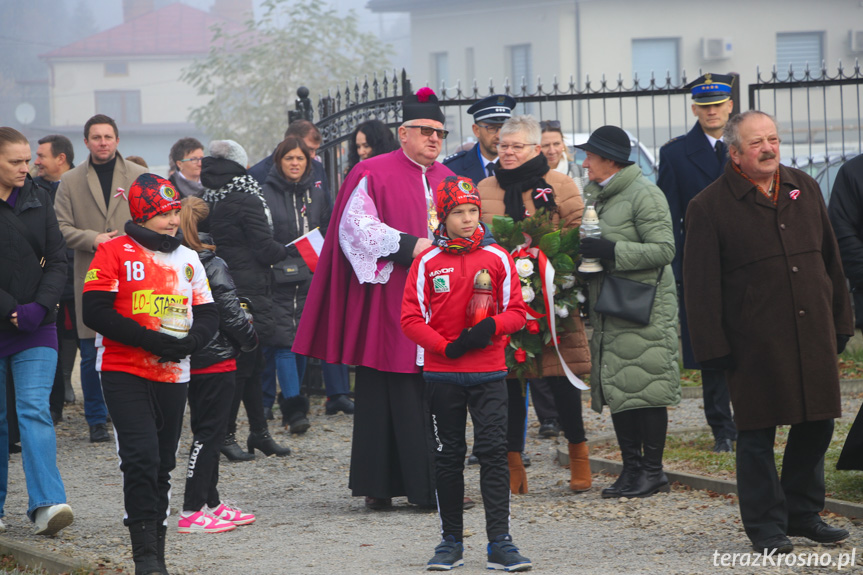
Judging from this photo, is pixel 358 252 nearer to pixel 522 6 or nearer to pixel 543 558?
pixel 543 558

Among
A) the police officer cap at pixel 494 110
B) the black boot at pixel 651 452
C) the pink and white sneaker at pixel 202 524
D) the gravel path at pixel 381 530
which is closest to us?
the gravel path at pixel 381 530

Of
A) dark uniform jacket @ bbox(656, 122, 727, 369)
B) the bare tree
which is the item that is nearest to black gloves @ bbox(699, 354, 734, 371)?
dark uniform jacket @ bbox(656, 122, 727, 369)

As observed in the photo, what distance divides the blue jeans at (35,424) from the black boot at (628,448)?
10.4 ft

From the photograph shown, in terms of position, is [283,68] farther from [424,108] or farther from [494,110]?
[424,108]

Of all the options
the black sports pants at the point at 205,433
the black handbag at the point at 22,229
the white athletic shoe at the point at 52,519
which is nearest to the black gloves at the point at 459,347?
the black sports pants at the point at 205,433

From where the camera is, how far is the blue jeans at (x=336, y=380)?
1040cm

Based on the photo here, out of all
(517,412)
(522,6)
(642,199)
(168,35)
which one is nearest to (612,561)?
(517,412)

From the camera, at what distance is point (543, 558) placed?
18.5 feet

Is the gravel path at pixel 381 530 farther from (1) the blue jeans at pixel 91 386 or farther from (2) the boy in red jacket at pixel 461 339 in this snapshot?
(1) the blue jeans at pixel 91 386

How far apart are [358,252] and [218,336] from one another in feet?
3.13

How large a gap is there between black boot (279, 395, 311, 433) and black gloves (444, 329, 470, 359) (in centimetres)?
429

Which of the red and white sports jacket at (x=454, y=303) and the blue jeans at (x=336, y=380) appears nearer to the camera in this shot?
the red and white sports jacket at (x=454, y=303)

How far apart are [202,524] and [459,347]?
6.61ft

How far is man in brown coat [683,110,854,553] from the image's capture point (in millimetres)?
5477
